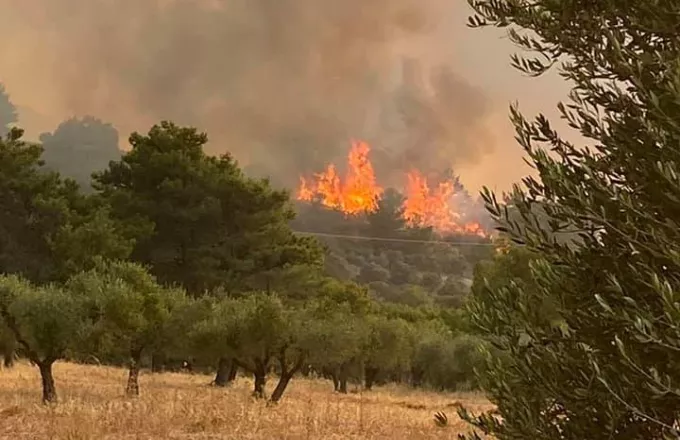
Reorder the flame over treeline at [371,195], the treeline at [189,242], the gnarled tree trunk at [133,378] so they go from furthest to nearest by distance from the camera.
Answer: the flame over treeline at [371,195] < the treeline at [189,242] < the gnarled tree trunk at [133,378]

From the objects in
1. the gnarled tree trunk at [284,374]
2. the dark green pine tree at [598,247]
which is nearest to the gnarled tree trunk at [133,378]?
the gnarled tree trunk at [284,374]

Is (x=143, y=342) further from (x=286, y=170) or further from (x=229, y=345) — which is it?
(x=286, y=170)

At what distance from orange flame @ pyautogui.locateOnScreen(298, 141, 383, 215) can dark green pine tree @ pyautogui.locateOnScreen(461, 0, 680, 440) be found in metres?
76.6

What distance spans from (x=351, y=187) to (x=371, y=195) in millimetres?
3171

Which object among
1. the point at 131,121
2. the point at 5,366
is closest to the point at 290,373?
the point at 5,366

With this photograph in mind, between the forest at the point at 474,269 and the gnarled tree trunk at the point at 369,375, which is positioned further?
the gnarled tree trunk at the point at 369,375

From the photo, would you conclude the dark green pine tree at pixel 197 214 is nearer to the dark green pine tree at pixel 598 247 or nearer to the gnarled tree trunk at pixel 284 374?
the gnarled tree trunk at pixel 284 374

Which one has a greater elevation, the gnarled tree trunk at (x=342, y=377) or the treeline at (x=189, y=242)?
the treeline at (x=189, y=242)

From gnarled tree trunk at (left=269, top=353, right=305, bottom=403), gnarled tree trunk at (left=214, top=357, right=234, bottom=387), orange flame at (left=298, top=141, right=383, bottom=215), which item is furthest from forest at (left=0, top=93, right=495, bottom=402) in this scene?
orange flame at (left=298, top=141, right=383, bottom=215)

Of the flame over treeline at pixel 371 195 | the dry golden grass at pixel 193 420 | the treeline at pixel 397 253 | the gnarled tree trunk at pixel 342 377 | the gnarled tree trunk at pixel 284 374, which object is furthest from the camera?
the flame over treeline at pixel 371 195

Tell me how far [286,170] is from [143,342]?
6389cm

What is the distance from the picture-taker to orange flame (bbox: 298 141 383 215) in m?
84.1

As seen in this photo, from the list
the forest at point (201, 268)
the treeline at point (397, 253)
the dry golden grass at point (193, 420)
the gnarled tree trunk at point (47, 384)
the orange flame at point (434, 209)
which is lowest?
the dry golden grass at point (193, 420)

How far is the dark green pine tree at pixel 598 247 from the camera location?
2.86m
